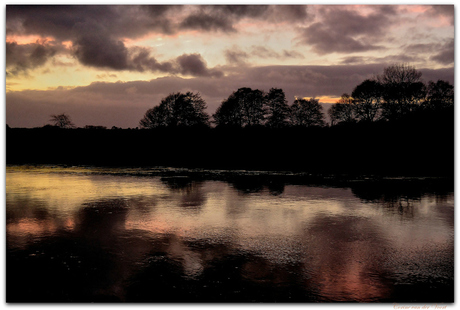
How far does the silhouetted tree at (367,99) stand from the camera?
5681cm

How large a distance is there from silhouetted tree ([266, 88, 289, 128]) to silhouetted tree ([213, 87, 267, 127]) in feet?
4.08

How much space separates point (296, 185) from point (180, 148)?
34.2 meters

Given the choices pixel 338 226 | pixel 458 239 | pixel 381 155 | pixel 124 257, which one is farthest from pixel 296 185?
pixel 381 155

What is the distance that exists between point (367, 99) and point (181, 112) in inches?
1299

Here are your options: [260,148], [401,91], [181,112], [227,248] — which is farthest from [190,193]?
[181,112]

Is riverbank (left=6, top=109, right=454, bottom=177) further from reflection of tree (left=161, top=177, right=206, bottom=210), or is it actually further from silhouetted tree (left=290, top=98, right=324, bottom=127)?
silhouetted tree (left=290, top=98, right=324, bottom=127)

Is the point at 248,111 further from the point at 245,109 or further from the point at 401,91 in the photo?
the point at 401,91

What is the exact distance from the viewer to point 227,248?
283 inches

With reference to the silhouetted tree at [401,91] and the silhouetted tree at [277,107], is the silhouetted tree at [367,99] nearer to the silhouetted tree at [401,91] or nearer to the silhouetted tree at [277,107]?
the silhouetted tree at [401,91]

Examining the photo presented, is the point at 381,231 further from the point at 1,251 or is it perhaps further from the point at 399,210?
the point at 1,251

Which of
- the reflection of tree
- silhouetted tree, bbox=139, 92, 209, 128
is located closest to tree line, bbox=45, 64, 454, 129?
silhouetted tree, bbox=139, 92, 209, 128

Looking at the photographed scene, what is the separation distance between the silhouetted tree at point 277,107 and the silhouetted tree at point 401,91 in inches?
781

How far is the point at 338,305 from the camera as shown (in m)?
4.88

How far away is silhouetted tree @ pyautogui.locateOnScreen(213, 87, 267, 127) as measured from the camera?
69.9 meters
